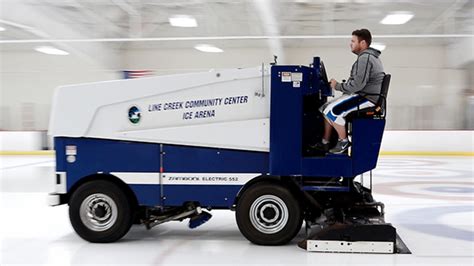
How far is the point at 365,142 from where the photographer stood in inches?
150

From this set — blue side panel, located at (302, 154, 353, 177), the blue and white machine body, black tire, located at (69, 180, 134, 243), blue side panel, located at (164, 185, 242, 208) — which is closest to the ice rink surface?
black tire, located at (69, 180, 134, 243)

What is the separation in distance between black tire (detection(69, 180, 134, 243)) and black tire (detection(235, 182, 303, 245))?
896 mm

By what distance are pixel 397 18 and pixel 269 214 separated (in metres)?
11.1

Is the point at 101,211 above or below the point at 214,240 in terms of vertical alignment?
above

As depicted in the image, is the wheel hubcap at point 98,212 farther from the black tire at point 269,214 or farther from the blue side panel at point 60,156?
the black tire at point 269,214

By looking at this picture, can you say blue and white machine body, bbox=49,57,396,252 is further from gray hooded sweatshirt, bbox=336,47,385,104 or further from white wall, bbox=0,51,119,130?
white wall, bbox=0,51,119,130

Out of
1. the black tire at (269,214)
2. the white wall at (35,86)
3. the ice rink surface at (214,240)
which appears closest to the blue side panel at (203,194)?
the black tire at (269,214)

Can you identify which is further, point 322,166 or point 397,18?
point 397,18

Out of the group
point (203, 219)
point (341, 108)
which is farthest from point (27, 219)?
point (341, 108)

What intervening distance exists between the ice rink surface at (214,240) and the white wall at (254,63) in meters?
7.28

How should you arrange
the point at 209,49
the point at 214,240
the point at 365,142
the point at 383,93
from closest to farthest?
the point at 365,142
the point at 383,93
the point at 214,240
the point at 209,49

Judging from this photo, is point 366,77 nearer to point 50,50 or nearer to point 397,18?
point 397,18

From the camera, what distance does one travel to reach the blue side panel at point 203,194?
3987 mm

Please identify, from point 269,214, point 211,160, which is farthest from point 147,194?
point 269,214
